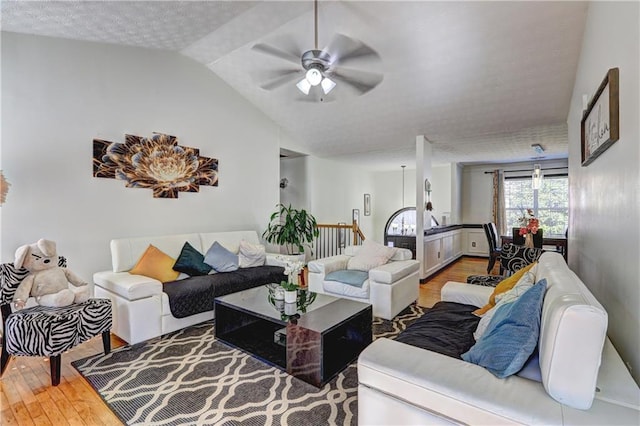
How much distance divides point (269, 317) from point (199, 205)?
2.68 metres

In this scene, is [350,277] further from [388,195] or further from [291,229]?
[388,195]

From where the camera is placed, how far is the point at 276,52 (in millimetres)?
2316

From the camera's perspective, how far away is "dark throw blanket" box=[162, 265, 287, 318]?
3135mm

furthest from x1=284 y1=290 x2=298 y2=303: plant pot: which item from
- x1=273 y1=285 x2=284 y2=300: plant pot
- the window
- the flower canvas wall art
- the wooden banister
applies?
the window

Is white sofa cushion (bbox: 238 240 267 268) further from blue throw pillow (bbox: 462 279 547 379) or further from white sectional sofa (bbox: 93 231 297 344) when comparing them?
blue throw pillow (bbox: 462 279 547 379)

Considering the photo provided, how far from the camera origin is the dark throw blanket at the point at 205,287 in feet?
10.3

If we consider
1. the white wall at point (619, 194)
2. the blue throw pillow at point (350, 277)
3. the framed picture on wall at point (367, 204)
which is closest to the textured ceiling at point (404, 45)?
the white wall at point (619, 194)

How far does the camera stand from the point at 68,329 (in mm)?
2332

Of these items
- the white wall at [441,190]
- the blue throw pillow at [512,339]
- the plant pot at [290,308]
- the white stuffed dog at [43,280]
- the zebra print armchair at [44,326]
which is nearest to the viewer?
the blue throw pillow at [512,339]

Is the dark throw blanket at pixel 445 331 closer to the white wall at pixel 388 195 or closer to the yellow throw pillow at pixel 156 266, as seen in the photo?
the yellow throw pillow at pixel 156 266

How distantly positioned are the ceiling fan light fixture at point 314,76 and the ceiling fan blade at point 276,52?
0.19m

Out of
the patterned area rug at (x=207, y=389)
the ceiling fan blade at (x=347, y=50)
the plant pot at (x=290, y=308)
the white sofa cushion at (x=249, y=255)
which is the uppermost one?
the ceiling fan blade at (x=347, y=50)

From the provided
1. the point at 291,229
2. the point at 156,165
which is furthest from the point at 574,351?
the point at 291,229

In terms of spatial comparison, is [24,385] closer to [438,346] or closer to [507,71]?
[438,346]
